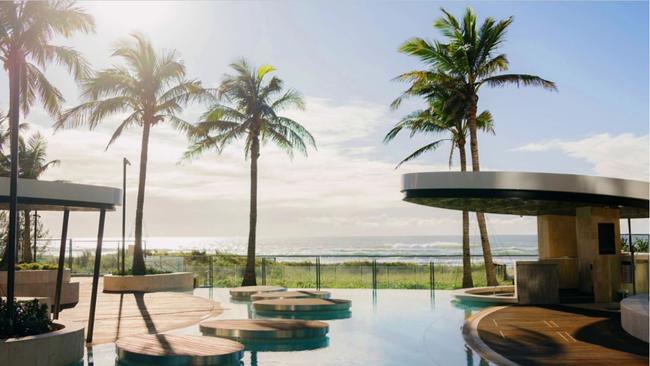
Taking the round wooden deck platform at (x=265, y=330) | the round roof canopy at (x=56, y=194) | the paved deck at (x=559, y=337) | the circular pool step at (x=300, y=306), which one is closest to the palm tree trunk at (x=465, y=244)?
the circular pool step at (x=300, y=306)

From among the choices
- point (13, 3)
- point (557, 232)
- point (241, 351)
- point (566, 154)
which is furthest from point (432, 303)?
point (566, 154)

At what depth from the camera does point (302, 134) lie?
27.6 metres

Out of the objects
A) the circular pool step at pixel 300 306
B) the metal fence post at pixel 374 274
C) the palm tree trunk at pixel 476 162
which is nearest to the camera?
the circular pool step at pixel 300 306

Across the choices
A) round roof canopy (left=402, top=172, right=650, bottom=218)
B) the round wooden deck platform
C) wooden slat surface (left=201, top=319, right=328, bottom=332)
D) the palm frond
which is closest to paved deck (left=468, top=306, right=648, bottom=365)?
round roof canopy (left=402, top=172, right=650, bottom=218)

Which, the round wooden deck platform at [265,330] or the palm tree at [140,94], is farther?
the palm tree at [140,94]

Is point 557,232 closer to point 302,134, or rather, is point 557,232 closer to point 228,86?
point 302,134

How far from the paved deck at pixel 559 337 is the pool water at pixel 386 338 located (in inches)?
24.8

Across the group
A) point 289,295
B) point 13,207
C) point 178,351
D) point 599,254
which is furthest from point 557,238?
point 13,207

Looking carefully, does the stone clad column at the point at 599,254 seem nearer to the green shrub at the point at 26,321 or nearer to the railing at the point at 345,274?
the railing at the point at 345,274

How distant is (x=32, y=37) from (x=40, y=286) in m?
10.2

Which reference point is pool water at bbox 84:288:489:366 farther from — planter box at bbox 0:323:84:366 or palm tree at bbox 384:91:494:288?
palm tree at bbox 384:91:494:288

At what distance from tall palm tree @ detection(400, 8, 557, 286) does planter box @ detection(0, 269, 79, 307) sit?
13544mm

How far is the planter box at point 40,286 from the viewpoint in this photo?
61.0ft

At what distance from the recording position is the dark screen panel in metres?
15.9
